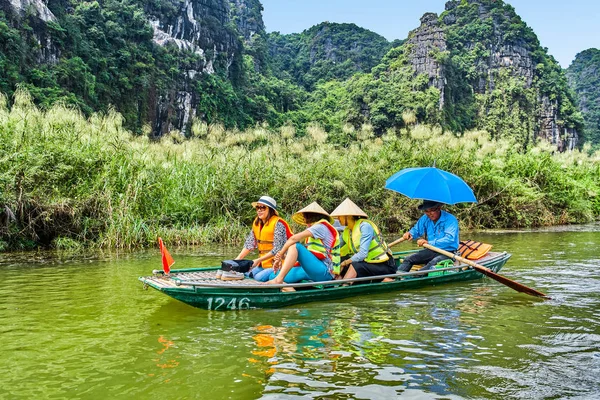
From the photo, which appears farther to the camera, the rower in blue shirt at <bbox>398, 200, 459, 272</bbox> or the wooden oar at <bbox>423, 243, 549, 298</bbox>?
the rower in blue shirt at <bbox>398, 200, 459, 272</bbox>

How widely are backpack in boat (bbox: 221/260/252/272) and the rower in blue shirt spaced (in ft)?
→ 6.95

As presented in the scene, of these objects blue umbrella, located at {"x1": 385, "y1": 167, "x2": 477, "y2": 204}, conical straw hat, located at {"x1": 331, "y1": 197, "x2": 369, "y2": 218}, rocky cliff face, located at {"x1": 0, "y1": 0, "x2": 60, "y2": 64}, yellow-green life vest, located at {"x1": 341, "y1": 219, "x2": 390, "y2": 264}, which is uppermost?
rocky cliff face, located at {"x1": 0, "y1": 0, "x2": 60, "y2": 64}

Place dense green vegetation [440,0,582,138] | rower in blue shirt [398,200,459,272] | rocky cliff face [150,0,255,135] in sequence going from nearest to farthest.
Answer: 1. rower in blue shirt [398,200,459,272]
2. rocky cliff face [150,0,255,135]
3. dense green vegetation [440,0,582,138]

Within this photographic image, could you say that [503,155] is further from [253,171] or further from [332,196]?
[253,171]

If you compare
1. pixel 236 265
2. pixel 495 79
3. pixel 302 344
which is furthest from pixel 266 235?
pixel 495 79

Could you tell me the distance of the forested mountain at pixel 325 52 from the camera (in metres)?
87.2

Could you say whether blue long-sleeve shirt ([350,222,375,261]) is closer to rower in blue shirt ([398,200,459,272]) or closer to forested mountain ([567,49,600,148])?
rower in blue shirt ([398,200,459,272])

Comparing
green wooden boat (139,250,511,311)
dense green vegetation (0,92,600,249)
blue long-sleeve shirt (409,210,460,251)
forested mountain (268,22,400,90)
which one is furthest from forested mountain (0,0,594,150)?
green wooden boat (139,250,511,311)

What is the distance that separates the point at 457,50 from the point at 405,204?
238 feet

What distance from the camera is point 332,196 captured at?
504 inches

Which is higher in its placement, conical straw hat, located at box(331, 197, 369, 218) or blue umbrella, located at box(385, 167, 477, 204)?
blue umbrella, located at box(385, 167, 477, 204)

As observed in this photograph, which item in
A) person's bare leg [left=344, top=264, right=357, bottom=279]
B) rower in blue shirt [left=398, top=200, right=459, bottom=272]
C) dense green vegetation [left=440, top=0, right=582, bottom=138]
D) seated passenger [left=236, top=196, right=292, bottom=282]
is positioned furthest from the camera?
dense green vegetation [left=440, top=0, right=582, bottom=138]

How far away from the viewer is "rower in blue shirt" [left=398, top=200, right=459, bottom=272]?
23.0 ft

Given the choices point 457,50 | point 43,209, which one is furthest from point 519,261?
point 457,50
